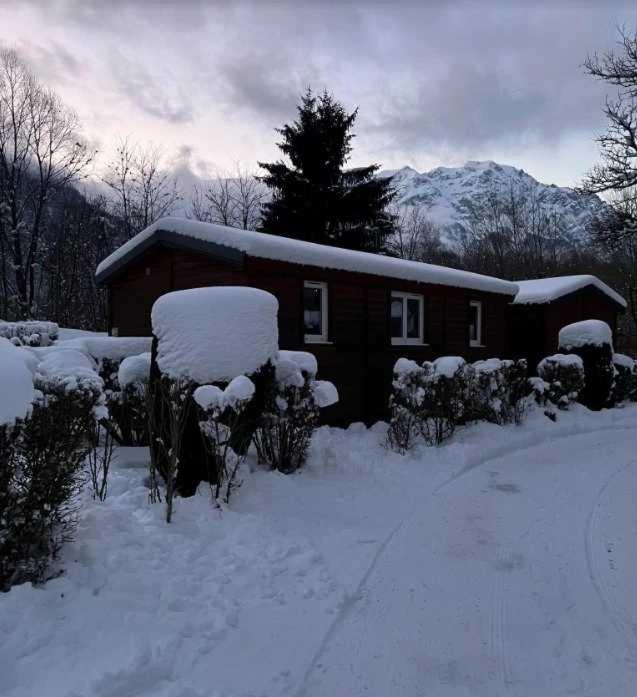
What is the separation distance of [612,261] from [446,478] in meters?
29.2

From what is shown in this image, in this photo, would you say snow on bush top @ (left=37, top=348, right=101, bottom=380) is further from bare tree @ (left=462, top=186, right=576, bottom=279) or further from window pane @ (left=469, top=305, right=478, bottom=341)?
bare tree @ (left=462, top=186, right=576, bottom=279)

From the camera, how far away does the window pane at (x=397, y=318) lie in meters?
11.0

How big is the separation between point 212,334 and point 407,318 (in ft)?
23.7

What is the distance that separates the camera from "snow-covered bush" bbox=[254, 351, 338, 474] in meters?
5.49

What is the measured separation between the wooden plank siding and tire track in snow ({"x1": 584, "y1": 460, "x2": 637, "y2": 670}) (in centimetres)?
506

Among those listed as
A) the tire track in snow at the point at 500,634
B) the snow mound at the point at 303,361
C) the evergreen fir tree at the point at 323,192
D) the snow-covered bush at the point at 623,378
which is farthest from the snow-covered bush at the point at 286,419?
the evergreen fir tree at the point at 323,192

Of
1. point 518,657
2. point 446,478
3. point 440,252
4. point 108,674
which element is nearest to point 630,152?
point 446,478

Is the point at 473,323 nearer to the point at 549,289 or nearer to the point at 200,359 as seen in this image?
the point at 549,289

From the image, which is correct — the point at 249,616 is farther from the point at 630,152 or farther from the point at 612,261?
the point at 612,261

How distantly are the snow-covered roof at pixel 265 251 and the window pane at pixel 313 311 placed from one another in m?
0.68

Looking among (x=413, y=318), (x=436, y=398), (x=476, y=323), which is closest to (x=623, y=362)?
(x=476, y=323)

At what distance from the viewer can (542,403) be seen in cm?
1043

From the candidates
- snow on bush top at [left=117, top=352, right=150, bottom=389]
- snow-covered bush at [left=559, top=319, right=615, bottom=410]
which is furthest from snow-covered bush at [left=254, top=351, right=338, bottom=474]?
snow-covered bush at [left=559, top=319, right=615, bottom=410]

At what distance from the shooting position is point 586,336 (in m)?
12.1
